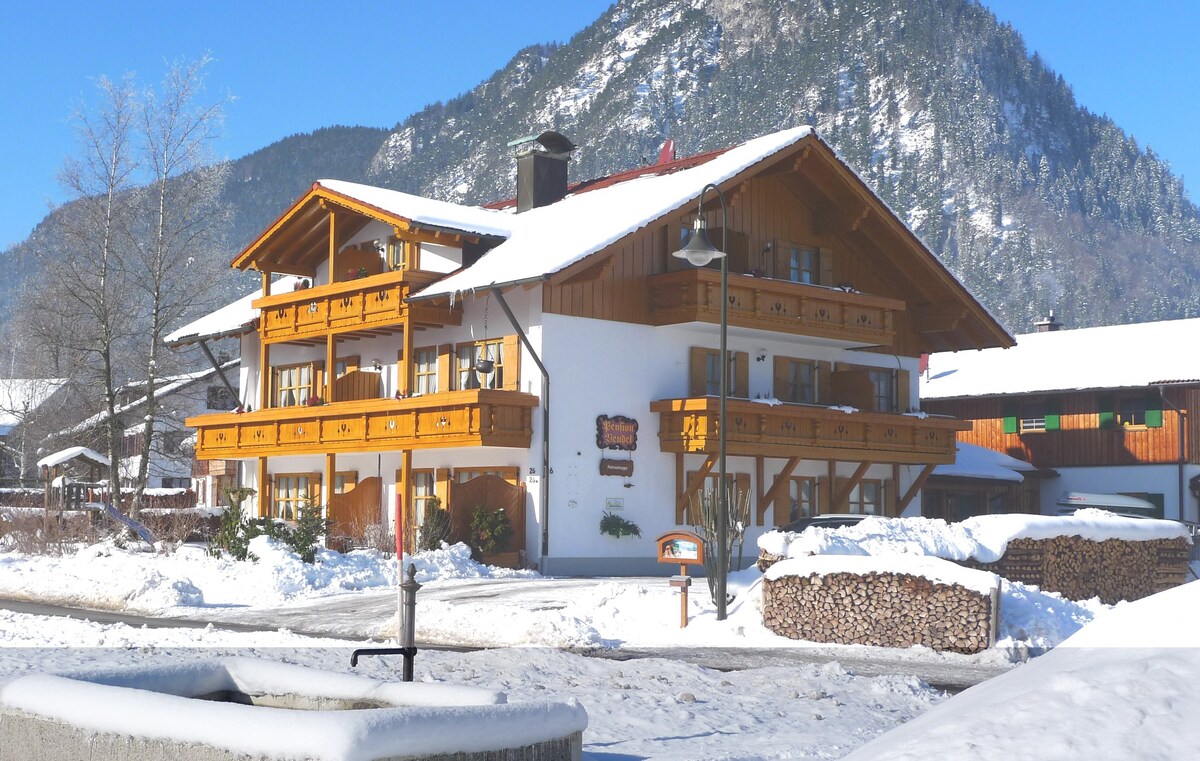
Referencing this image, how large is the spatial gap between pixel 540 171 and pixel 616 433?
9617mm

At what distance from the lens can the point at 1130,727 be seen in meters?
5.27

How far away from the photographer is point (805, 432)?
3519 cm

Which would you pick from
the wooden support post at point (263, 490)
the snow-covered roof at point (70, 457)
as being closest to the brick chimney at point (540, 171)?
the wooden support post at point (263, 490)

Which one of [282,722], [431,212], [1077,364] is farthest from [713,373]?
[282,722]

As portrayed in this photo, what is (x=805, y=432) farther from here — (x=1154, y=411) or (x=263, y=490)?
(x=1154, y=411)

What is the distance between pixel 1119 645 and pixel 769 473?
30.4 m

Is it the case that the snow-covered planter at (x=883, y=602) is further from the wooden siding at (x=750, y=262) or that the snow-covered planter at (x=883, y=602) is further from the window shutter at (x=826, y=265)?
the window shutter at (x=826, y=265)

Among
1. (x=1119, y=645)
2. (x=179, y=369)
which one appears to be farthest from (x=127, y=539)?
(x=1119, y=645)

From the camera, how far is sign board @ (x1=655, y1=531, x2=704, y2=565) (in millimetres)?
20406

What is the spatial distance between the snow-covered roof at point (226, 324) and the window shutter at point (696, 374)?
1273 centimetres

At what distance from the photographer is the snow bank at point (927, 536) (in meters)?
20.8

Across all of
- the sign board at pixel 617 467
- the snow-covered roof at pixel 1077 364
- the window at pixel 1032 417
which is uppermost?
the snow-covered roof at pixel 1077 364

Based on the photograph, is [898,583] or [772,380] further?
[772,380]

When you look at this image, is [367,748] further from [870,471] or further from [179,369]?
[179,369]
